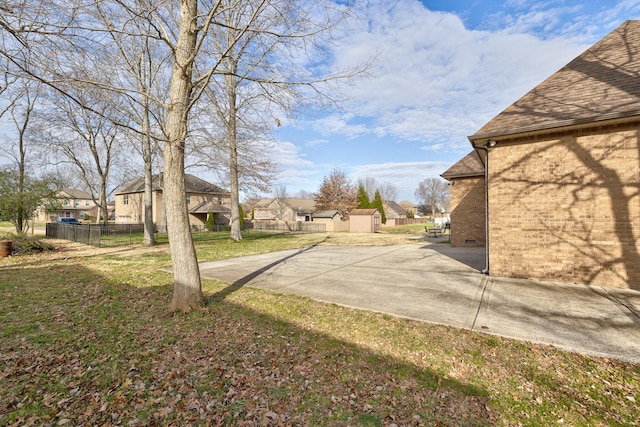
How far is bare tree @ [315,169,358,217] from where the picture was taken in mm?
47594

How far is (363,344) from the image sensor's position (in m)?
4.15

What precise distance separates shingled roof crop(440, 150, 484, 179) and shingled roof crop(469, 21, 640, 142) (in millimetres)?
6369

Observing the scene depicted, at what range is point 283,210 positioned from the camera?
54.0m

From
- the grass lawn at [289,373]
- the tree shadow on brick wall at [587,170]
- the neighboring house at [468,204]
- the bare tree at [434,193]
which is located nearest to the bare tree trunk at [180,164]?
the grass lawn at [289,373]

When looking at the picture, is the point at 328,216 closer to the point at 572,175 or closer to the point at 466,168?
the point at 466,168

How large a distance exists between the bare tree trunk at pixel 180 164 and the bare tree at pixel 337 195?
4210cm

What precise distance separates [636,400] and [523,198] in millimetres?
5514

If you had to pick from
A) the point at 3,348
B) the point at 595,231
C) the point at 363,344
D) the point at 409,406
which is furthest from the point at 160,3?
the point at 595,231

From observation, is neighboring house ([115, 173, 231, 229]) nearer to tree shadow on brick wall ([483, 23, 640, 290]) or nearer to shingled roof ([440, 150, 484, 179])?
shingled roof ([440, 150, 484, 179])

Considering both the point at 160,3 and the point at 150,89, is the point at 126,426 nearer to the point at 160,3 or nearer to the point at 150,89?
the point at 160,3

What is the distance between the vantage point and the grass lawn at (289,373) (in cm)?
279

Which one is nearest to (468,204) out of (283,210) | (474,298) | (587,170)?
(587,170)

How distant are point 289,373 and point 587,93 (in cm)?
940

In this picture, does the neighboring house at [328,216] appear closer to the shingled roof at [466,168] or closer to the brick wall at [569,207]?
the shingled roof at [466,168]
